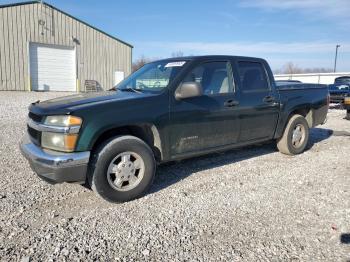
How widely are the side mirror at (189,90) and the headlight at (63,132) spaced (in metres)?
1.43

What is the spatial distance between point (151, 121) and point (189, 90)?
0.67 m

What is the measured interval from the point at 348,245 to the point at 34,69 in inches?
927

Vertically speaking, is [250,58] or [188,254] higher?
[250,58]

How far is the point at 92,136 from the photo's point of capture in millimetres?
3645

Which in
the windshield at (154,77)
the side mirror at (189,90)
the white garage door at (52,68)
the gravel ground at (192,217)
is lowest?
the gravel ground at (192,217)

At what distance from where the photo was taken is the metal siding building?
845 inches

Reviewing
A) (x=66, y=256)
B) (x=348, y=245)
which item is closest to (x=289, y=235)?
(x=348, y=245)

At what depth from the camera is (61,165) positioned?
3.48 m

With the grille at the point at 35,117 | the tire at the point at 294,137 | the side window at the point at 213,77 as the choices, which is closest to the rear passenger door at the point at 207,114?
the side window at the point at 213,77

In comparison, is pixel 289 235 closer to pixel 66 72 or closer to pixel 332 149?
pixel 332 149

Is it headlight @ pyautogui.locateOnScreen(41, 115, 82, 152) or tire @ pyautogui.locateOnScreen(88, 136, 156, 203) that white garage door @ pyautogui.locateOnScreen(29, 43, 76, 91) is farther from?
tire @ pyautogui.locateOnScreen(88, 136, 156, 203)

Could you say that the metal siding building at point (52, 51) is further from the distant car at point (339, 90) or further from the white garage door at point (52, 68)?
the distant car at point (339, 90)

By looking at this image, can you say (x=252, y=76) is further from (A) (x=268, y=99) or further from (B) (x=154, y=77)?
(B) (x=154, y=77)

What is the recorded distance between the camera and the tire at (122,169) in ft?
12.2
